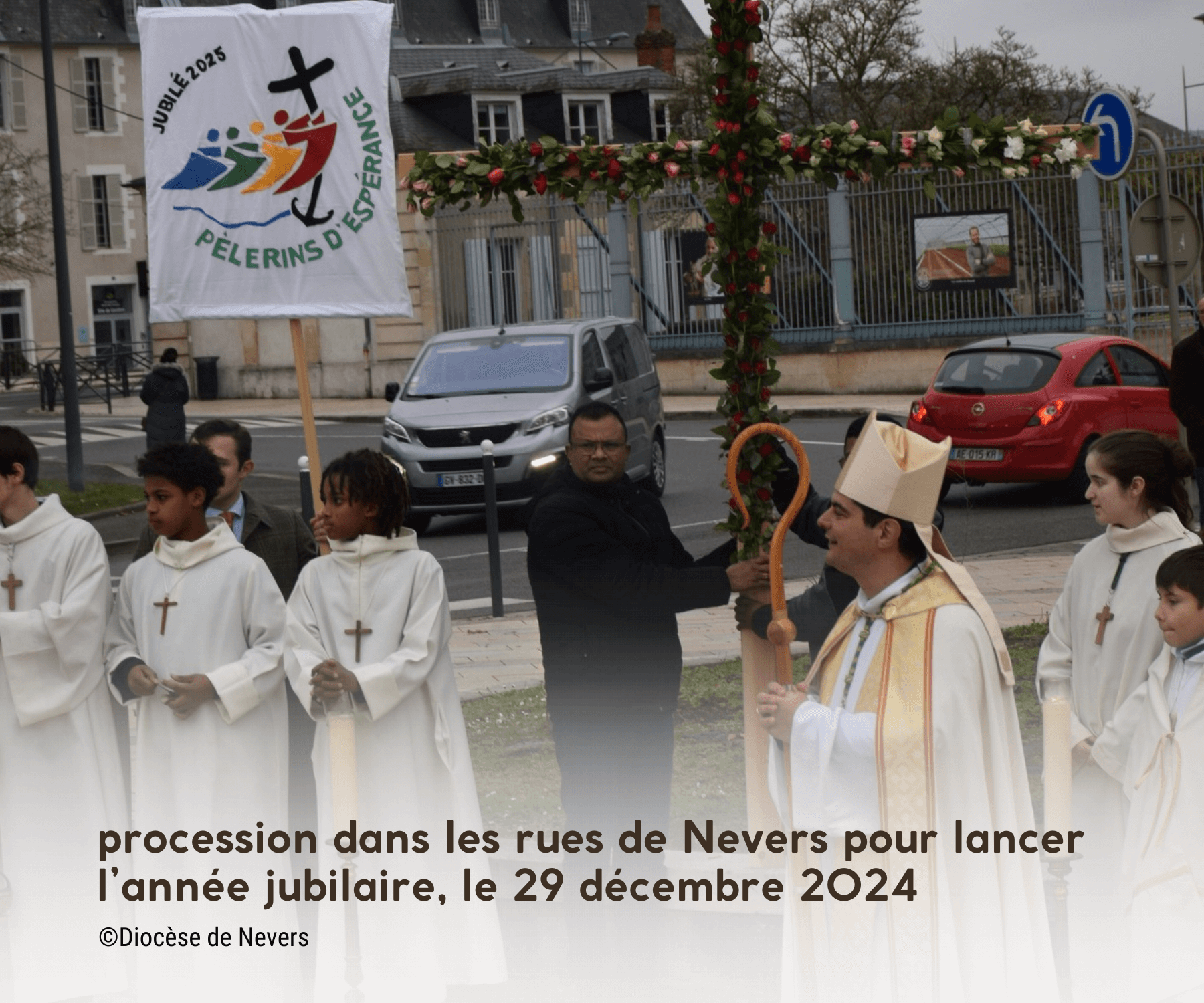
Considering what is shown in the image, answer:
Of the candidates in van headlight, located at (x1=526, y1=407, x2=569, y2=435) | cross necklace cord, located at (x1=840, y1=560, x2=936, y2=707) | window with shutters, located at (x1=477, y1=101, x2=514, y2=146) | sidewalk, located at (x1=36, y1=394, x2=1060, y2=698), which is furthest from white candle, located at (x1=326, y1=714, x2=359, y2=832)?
window with shutters, located at (x1=477, y1=101, x2=514, y2=146)

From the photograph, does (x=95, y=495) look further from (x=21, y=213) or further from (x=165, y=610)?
(x=21, y=213)

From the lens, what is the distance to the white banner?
230 inches

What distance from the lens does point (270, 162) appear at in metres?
5.88

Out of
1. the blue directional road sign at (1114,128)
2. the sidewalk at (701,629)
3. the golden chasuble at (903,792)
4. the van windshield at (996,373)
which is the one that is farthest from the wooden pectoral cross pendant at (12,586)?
the van windshield at (996,373)

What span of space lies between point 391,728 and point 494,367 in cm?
1239

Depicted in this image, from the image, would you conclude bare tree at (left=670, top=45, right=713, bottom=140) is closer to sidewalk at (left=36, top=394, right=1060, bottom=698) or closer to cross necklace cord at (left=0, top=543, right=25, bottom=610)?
sidewalk at (left=36, top=394, right=1060, bottom=698)

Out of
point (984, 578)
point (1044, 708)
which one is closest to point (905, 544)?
point (1044, 708)

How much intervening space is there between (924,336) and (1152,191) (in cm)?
446

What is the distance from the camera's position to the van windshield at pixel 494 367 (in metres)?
17.0

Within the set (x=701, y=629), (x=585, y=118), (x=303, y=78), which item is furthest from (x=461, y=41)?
(x=303, y=78)

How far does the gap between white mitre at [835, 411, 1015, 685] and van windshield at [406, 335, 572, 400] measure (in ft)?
42.8

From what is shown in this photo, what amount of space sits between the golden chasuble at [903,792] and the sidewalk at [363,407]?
63.1 ft

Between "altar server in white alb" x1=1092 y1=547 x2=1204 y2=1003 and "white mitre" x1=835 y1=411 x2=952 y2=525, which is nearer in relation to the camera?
"white mitre" x1=835 y1=411 x2=952 y2=525

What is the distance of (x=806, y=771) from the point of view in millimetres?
3900
